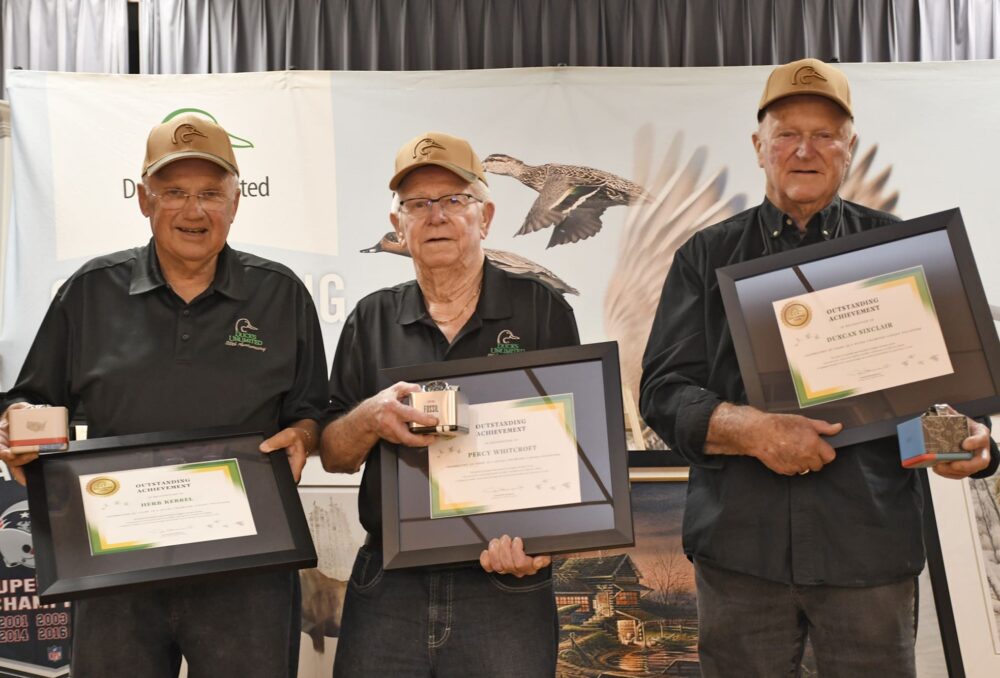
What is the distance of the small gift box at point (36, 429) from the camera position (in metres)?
2.06

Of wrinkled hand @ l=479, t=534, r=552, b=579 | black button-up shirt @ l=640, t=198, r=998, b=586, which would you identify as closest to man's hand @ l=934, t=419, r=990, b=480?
black button-up shirt @ l=640, t=198, r=998, b=586

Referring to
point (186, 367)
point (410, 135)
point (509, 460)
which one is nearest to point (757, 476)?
point (509, 460)

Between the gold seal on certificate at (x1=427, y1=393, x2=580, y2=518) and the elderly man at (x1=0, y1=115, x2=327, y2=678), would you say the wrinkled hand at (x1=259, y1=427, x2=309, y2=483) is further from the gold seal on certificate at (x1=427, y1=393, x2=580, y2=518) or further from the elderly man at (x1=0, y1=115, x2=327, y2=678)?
the gold seal on certificate at (x1=427, y1=393, x2=580, y2=518)

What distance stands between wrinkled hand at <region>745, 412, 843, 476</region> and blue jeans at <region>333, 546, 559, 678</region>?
0.60 meters

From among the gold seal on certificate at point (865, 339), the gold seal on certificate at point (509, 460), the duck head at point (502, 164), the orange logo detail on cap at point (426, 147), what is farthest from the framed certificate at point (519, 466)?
the duck head at point (502, 164)

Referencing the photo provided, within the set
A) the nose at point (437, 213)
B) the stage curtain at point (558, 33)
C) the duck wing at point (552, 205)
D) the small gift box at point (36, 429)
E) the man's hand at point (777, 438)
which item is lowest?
the man's hand at point (777, 438)

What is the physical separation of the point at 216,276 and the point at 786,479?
148cm

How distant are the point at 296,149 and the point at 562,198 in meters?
1.18

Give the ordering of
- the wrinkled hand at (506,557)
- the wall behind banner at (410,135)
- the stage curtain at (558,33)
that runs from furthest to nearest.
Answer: the stage curtain at (558,33), the wall behind banner at (410,135), the wrinkled hand at (506,557)

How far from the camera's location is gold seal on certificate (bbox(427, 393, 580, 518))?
2135 mm

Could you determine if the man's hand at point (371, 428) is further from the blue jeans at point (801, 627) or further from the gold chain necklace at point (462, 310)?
the blue jeans at point (801, 627)

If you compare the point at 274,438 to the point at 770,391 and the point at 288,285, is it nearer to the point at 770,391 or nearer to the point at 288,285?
the point at 288,285

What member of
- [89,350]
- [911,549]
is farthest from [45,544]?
[911,549]

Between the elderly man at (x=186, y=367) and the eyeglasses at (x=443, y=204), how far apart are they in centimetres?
38
